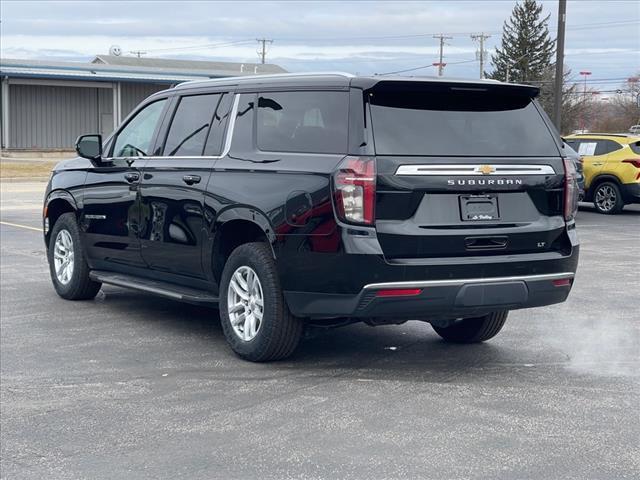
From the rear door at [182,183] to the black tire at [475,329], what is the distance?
1893 millimetres

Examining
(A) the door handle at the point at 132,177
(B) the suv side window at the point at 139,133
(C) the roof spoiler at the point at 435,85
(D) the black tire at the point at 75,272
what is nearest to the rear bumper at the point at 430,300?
(C) the roof spoiler at the point at 435,85

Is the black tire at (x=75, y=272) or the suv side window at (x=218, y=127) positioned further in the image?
the black tire at (x=75, y=272)

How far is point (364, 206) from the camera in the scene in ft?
20.5

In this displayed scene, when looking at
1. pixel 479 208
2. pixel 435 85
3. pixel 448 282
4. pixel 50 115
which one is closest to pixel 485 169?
pixel 479 208

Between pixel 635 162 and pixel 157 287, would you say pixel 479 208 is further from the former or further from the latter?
pixel 635 162

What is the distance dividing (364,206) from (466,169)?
2.33 feet

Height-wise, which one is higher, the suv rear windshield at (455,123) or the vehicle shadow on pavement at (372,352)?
the suv rear windshield at (455,123)

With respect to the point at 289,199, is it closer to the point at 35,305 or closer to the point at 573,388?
the point at 573,388

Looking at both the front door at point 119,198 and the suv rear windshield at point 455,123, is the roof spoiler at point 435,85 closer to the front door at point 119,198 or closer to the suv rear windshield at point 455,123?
the suv rear windshield at point 455,123

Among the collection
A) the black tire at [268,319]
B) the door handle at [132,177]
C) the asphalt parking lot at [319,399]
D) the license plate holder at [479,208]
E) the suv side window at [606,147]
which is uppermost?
the suv side window at [606,147]

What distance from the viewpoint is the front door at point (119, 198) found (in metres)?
8.48

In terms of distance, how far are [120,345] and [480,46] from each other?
98820 millimetres

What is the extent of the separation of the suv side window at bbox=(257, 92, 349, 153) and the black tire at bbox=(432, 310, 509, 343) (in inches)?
73.2

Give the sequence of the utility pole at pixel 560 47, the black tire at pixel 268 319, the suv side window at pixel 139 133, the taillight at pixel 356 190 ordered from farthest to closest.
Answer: the utility pole at pixel 560 47, the suv side window at pixel 139 133, the black tire at pixel 268 319, the taillight at pixel 356 190
